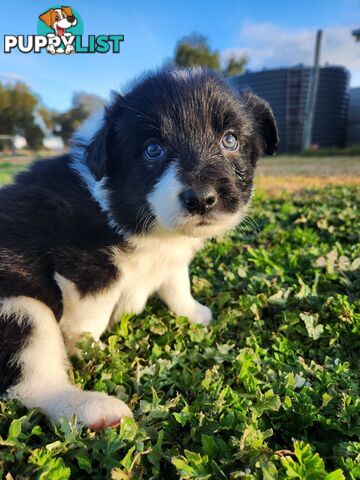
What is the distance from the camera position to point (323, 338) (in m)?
2.28

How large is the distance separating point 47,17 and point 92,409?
18.2 ft

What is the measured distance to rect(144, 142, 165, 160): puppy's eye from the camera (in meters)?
2.18

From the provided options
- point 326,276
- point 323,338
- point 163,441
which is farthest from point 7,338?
point 326,276

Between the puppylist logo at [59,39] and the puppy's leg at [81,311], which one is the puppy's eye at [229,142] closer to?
the puppy's leg at [81,311]

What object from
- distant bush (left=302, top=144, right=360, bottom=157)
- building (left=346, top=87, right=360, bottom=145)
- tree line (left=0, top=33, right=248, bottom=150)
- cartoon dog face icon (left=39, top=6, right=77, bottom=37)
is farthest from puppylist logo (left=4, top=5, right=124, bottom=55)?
tree line (left=0, top=33, right=248, bottom=150)

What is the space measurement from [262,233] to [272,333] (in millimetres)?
1732

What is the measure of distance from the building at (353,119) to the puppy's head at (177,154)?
12.6 m

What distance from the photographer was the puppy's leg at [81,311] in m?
2.18

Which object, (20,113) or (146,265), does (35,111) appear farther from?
(146,265)

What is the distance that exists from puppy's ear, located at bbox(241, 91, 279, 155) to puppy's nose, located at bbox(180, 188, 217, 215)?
2.95 ft

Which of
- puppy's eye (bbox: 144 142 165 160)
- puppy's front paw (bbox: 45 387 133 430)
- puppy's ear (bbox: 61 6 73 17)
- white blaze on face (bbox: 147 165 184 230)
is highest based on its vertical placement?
puppy's ear (bbox: 61 6 73 17)

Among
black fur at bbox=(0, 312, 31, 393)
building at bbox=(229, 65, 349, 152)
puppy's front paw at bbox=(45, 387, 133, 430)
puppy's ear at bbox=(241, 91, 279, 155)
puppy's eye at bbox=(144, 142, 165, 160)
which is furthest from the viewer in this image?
building at bbox=(229, 65, 349, 152)

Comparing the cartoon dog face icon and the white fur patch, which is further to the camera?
the cartoon dog face icon

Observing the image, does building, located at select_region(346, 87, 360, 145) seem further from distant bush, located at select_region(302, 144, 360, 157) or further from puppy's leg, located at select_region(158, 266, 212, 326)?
puppy's leg, located at select_region(158, 266, 212, 326)
